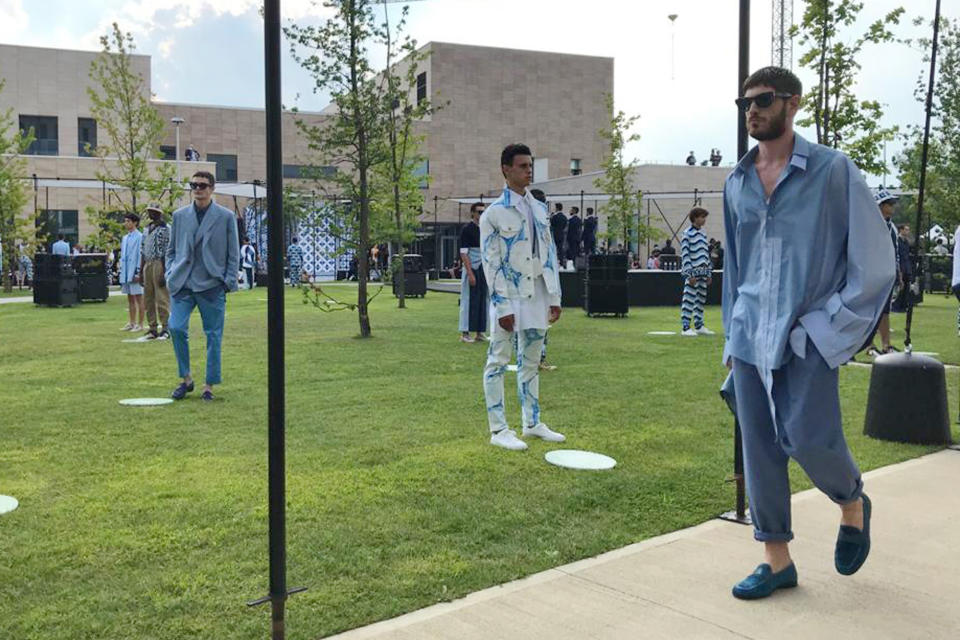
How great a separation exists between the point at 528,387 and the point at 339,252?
9.10m

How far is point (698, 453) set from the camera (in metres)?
5.94

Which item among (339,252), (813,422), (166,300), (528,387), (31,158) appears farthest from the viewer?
(31,158)

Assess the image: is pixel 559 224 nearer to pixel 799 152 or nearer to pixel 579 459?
pixel 579 459

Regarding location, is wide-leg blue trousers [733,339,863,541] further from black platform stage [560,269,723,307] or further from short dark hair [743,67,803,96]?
black platform stage [560,269,723,307]

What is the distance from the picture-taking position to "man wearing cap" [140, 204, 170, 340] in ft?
41.4

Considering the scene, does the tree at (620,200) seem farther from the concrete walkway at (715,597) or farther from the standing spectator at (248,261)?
the concrete walkway at (715,597)

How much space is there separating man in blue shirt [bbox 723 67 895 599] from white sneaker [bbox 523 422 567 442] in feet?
8.99

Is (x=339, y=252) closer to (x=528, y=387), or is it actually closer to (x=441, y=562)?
(x=528, y=387)

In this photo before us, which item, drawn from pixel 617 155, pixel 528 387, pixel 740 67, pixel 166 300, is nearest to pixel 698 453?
pixel 528 387

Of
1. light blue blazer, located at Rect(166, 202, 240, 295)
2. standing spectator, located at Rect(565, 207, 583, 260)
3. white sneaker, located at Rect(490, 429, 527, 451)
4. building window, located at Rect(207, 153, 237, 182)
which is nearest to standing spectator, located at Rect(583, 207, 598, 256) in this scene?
standing spectator, located at Rect(565, 207, 583, 260)

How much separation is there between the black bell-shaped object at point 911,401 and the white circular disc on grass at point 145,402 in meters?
5.86

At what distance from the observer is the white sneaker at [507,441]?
19.6 feet

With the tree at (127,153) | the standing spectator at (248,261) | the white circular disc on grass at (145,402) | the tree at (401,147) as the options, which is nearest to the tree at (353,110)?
the tree at (401,147)

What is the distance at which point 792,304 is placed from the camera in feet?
10.8
